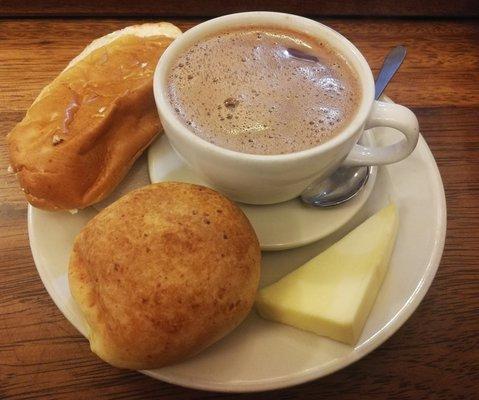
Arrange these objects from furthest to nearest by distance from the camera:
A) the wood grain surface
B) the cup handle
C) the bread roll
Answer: the wood grain surface
the cup handle
the bread roll

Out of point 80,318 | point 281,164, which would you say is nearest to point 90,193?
point 80,318

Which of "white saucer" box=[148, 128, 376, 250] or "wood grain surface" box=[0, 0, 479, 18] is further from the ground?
"wood grain surface" box=[0, 0, 479, 18]

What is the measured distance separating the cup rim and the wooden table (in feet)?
1.31

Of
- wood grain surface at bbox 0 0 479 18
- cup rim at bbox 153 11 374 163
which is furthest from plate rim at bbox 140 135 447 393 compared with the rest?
wood grain surface at bbox 0 0 479 18

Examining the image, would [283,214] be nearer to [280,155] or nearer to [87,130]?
[280,155]

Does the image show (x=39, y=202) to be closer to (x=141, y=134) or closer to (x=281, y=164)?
(x=141, y=134)

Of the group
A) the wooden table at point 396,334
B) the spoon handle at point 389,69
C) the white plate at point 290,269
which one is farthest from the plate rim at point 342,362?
the spoon handle at point 389,69

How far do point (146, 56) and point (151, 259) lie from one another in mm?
515

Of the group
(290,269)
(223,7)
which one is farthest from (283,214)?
(223,7)

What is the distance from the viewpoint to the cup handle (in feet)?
2.93

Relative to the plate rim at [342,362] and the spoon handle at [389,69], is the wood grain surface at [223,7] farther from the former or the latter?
the plate rim at [342,362]

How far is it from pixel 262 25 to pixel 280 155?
35 centimetres

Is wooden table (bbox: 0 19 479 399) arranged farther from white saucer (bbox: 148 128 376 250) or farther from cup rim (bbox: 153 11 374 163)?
cup rim (bbox: 153 11 374 163)

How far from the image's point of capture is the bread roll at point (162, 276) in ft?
2.40
